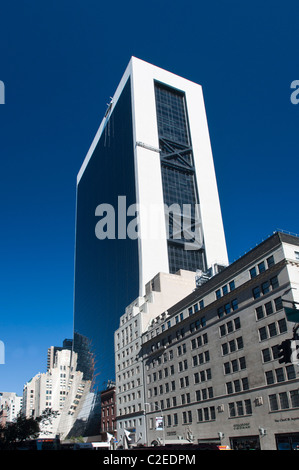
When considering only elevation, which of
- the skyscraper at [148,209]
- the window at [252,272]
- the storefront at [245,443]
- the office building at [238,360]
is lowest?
the storefront at [245,443]

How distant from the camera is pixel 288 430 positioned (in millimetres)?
46906

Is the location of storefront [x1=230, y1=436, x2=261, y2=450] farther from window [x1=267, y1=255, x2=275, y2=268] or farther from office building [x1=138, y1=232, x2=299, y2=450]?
window [x1=267, y1=255, x2=275, y2=268]

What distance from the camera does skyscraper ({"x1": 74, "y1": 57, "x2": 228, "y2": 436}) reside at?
500 feet

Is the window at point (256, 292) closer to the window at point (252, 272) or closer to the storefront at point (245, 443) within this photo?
the window at point (252, 272)

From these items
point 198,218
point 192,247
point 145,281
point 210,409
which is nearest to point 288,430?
point 210,409

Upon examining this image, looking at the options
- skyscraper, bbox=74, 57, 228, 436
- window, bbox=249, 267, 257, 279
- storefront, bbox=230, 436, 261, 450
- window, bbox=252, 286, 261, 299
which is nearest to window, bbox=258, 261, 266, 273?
window, bbox=249, 267, 257, 279

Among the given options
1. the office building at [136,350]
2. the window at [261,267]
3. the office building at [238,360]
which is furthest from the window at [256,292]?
the office building at [136,350]

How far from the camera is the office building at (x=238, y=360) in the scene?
4972 centimetres

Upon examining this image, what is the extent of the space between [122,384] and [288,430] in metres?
60.0

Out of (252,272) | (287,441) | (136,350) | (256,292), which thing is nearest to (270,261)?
(252,272)

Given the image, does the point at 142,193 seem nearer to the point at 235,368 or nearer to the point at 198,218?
the point at 198,218

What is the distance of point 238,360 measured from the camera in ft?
186

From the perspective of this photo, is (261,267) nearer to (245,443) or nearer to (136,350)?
(245,443)

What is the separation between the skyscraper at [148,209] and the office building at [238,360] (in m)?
61.2
